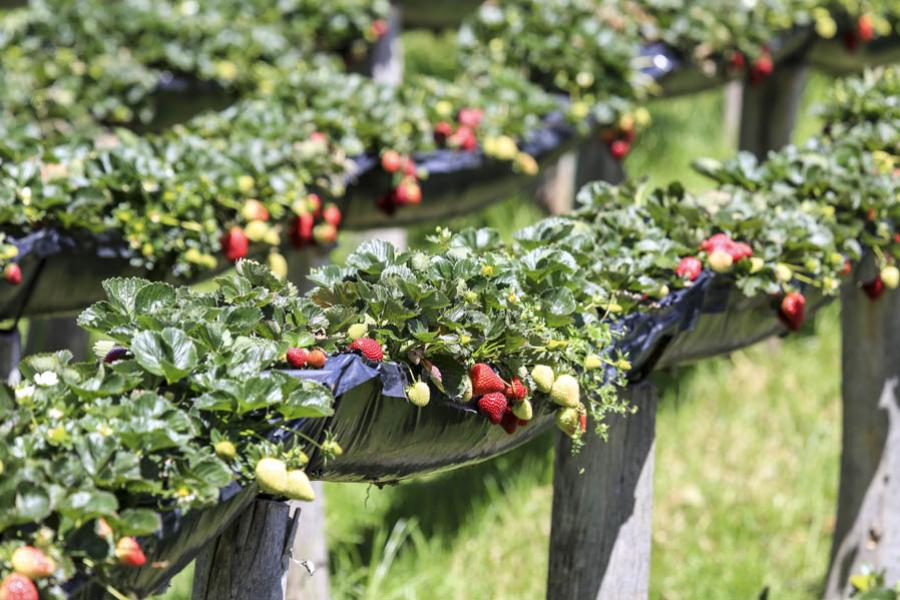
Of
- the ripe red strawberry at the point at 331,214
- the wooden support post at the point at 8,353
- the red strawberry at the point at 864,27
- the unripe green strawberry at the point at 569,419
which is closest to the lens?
the unripe green strawberry at the point at 569,419

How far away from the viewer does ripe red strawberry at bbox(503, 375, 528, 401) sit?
2.31 metres

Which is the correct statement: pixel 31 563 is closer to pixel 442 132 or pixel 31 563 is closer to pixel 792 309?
pixel 792 309

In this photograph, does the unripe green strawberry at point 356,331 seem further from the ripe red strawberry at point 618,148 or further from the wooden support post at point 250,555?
the ripe red strawberry at point 618,148

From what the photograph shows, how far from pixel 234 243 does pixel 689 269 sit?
116 cm

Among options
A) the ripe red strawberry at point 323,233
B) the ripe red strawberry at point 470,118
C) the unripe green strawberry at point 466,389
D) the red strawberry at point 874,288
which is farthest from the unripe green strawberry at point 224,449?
the ripe red strawberry at point 470,118

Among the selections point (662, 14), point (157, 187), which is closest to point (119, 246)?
point (157, 187)

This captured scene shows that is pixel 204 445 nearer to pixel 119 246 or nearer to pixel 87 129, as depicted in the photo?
pixel 119 246

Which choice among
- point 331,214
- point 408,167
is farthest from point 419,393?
point 408,167

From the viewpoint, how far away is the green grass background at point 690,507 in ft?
13.6

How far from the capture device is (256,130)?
12.4 feet

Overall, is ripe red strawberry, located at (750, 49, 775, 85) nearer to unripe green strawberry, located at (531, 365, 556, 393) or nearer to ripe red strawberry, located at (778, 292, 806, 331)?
ripe red strawberry, located at (778, 292, 806, 331)

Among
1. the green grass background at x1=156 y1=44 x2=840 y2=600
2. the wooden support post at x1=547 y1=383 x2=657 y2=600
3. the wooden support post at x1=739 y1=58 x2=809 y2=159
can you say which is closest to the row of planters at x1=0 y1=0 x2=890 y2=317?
the wooden support post at x1=739 y1=58 x2=809 y2=159

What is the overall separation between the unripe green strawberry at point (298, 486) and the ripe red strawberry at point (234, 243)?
1.41 metres

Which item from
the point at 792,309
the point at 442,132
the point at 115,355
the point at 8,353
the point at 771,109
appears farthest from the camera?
the point at 771,109
